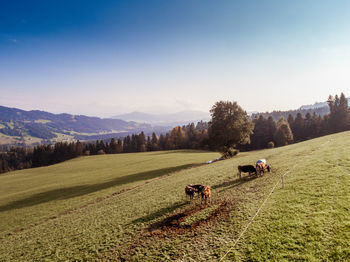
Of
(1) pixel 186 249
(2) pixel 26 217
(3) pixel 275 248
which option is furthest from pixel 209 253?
(2) pixel 26 217

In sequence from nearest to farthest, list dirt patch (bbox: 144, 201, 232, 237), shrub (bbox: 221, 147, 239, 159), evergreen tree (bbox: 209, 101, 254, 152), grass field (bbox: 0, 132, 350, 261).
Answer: grass field (bbox: 0, 132, 350, 261), dirt patch (bbox: 144, 201, 232, 237), evergreen tree (bbox: 209, 101, 254, 152), shrub (bbox: 221, 147, 239, 159)

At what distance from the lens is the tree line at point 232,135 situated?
49.9 meters

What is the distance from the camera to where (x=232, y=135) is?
49.6 m

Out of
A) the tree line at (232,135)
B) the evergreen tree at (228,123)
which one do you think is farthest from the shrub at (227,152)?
the evergreen tree at (228,123)

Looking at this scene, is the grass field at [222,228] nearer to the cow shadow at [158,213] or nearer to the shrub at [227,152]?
the cow shadow at [158,213]

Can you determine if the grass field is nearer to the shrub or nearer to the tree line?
the tree line

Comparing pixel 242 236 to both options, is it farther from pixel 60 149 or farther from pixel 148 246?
pixel 60 149

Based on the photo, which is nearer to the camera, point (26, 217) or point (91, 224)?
point (91, 224)

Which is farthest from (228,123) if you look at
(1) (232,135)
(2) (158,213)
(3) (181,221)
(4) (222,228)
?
(4) (222,228)

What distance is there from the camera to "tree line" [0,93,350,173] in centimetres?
4991

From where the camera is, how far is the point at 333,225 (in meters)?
9.15

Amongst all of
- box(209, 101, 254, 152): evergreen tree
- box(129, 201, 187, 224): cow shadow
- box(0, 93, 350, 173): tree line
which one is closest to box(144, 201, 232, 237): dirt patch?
box(129, 201, 187, 224): cow shadow

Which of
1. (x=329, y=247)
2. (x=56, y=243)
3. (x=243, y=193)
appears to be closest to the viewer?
(x=329, y=247)

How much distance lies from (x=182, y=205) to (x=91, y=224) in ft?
30.3
